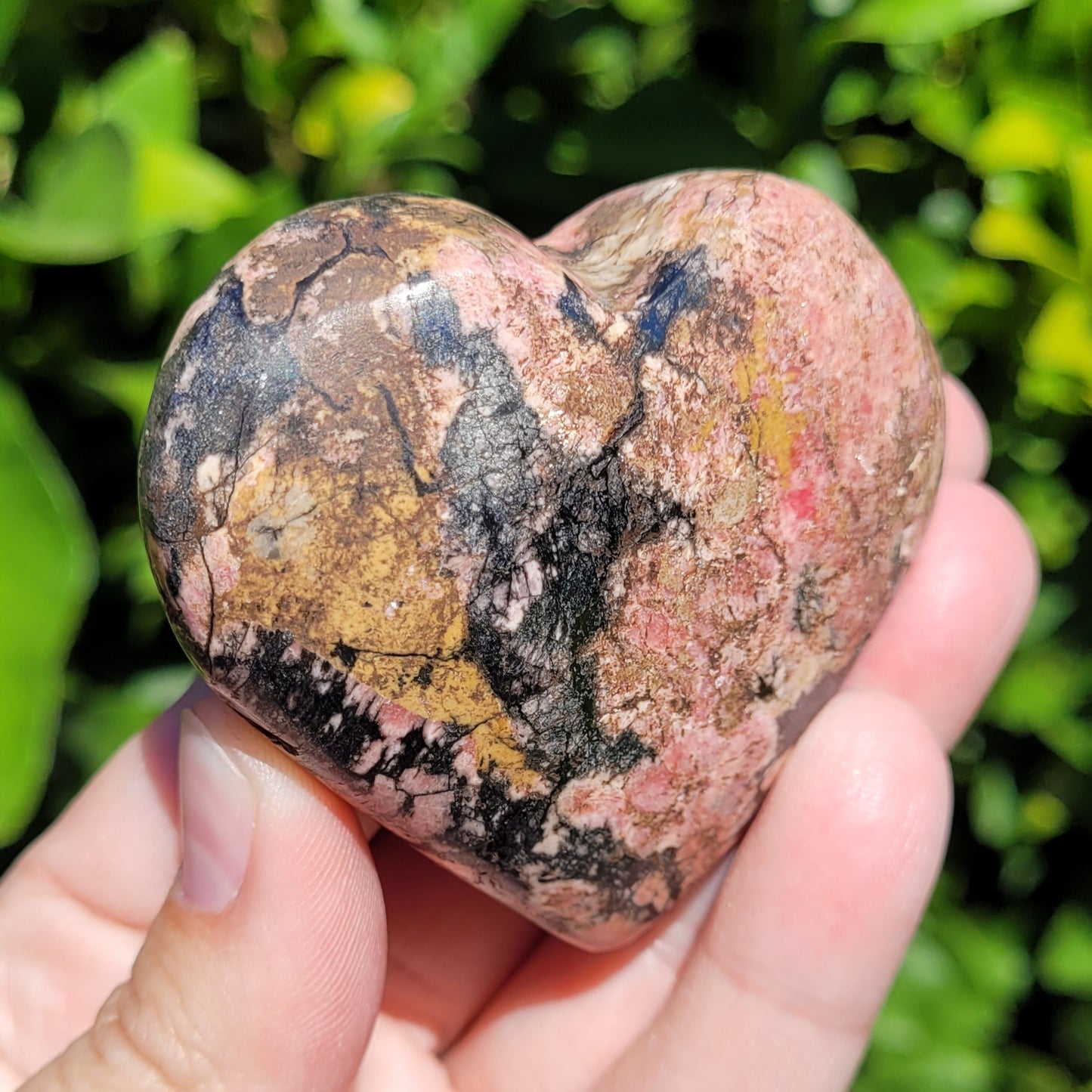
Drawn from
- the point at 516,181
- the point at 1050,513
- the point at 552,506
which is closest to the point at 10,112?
the point at 516,181

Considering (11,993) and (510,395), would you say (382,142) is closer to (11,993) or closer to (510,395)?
(510,395)

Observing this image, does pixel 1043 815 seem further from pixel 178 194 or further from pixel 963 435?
pixel 178 194

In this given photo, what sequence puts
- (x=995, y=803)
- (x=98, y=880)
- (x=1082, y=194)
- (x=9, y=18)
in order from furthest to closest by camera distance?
(x=995, y=803), (x=98, y=880), (x=1082, y=194), (x=9, y=18)

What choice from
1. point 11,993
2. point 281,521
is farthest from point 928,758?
point 11,993

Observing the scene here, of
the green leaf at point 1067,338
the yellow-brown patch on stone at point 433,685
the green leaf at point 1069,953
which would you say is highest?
the green leaf at point 1067,338

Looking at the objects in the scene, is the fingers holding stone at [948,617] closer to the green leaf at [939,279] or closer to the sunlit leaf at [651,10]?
the green leaf at [939,279]

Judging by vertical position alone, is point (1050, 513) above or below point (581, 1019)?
above

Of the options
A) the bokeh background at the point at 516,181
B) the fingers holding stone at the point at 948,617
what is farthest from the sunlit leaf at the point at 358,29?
the fingers holding stone at the point at 948,617
